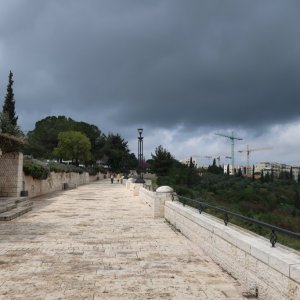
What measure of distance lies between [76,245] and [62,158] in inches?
2522

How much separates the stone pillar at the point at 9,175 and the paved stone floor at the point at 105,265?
334 inches

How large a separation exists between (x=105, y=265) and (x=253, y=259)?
2748 millimetres

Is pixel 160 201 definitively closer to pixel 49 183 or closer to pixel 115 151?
pixel 49 183

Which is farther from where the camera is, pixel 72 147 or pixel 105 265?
pixel 72 147

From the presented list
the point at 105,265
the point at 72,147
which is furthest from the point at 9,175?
the point at 72,147

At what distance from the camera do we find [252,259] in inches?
213

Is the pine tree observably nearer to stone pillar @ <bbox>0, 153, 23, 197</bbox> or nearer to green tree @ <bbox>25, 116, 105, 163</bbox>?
green tree @ <bbox>25, 116, 105, 163</bbox>

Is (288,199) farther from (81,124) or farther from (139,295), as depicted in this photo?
(81,124)

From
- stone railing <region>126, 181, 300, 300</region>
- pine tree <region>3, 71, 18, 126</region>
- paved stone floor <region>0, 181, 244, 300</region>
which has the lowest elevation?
paved stone floor <region>0, 181, 244, 300</region>

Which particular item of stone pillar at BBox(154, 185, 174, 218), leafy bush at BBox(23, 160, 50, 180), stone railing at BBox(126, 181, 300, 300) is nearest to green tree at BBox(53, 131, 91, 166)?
leafy bush at BBox(23, 160, 50, 180)

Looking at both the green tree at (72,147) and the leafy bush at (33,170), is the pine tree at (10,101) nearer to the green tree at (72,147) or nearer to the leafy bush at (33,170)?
the green tree at (72,147)

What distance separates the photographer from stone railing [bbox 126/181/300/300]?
4359 mm

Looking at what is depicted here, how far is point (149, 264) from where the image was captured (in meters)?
7.12

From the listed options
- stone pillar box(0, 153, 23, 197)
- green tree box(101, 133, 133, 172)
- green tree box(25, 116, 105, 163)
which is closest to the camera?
stone pillar box(0, 153, 23, 197)
